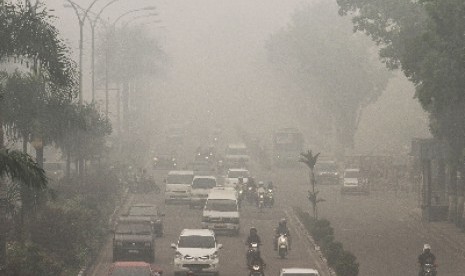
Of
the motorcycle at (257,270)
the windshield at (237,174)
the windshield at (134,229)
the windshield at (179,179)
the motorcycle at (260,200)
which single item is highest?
the windshield at (237,174)

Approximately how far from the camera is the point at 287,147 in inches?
4592

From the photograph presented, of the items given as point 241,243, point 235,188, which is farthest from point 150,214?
point 235,188

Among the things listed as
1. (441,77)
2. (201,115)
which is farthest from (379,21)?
(201,115)

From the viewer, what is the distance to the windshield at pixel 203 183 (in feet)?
245

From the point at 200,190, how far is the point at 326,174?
25.4m

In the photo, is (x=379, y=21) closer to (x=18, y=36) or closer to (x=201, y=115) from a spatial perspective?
(x=18, y=36)

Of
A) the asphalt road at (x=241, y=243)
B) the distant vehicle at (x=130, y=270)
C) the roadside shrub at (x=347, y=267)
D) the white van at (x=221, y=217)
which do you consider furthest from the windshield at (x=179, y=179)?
the distant vehicle at (x=130, y=270)

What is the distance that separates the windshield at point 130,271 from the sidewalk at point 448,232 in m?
17.9

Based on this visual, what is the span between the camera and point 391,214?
7188 cm

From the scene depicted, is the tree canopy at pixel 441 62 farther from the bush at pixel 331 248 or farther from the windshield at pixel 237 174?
the windshield at pixel 237 174

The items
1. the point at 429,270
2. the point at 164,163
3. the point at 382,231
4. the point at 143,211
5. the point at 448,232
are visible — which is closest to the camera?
the point at 429,270

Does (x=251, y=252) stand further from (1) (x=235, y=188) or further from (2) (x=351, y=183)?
(2) (x=351, y=183)

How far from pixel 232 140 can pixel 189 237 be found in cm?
11168

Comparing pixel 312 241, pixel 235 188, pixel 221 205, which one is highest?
pixel 235 188
